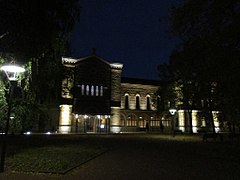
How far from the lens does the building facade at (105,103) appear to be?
121 feet

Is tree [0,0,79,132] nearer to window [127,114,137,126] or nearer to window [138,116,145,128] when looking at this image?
window [127,114,137,126]

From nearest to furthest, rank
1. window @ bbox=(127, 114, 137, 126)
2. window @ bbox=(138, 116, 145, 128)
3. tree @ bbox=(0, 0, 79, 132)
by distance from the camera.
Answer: tree @ bbox=(0, 0, 79, 132) < window @ bbox=(127, 114, 137, 126) < window @ bbox=(138, 116, 145, 128)

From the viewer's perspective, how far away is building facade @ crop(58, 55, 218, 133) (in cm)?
3703

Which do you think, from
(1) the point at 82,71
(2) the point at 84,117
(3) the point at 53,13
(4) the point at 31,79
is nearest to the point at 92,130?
(2) the point at 84,117

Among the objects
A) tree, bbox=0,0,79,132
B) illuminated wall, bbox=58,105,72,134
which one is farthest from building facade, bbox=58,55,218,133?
tree, bbox=0,0,79,132

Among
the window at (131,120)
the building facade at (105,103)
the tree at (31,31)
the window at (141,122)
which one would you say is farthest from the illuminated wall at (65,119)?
the tree at (31,31)

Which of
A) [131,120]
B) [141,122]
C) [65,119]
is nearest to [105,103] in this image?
[65,119]

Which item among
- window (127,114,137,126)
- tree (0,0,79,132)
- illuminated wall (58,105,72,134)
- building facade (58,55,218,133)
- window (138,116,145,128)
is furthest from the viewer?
window (138,116,145,128)

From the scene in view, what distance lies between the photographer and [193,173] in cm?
840

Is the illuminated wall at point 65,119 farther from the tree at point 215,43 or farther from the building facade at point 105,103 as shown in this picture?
the tree at point 215,43

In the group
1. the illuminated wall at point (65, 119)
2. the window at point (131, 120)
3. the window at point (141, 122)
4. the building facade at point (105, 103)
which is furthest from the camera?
the window at point (141, 122)

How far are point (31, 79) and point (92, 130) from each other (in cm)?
2666

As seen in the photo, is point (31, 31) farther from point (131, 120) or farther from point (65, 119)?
point (131, 120)

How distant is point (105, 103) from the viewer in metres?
39.2
